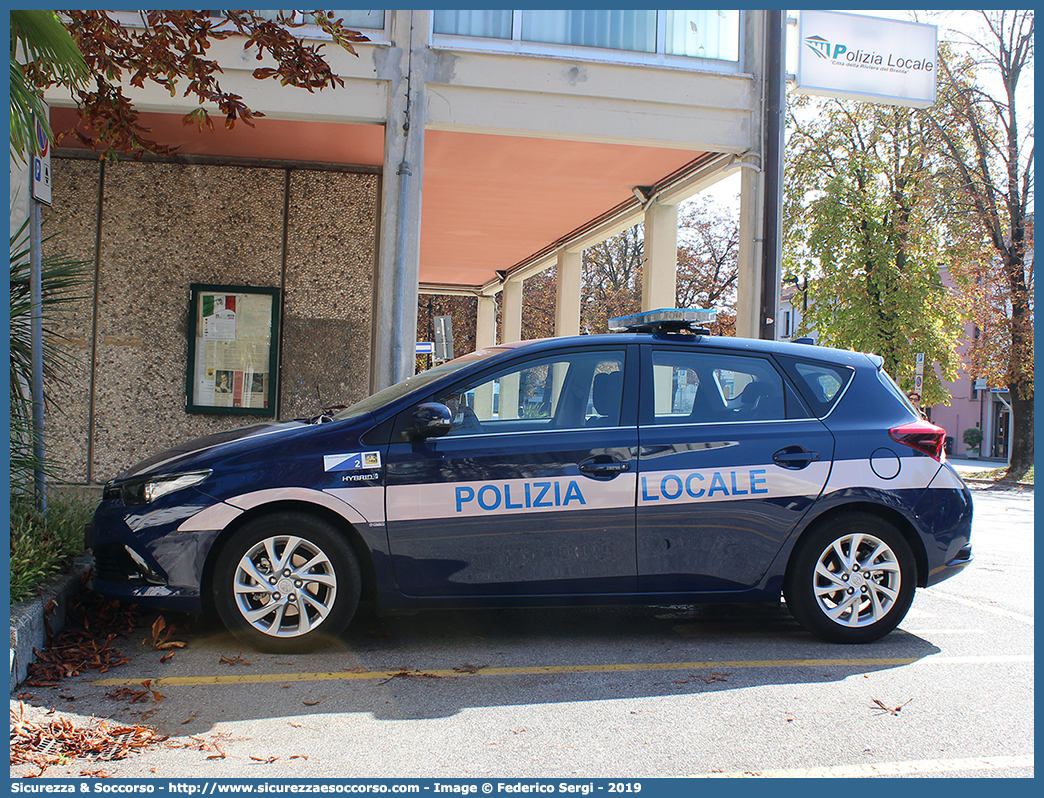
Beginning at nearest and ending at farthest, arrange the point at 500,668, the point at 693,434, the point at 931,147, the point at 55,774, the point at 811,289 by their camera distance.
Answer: the point at 55,774 < the point at 500,668 < the point at 693,434 < the point at 931,147 < the point at 811,289

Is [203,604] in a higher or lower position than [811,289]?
lower

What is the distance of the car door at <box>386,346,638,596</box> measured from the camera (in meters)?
4.62

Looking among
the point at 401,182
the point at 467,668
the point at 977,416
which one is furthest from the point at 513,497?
the point at 977,416

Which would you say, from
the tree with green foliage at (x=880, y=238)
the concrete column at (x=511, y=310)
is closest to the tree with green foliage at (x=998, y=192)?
the tree with green foliage at (x=880, y=238)

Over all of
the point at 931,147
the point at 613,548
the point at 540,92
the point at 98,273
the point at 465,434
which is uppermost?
the point at 931,147

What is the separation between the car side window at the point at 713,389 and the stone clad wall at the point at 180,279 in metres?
6.11

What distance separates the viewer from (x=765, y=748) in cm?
353

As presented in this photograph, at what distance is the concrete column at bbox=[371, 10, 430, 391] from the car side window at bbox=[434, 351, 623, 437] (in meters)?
3.90

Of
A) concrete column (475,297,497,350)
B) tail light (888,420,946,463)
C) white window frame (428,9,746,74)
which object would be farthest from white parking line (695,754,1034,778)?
concrete column (475,297,497,350)

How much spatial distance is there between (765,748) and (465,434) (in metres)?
2.09

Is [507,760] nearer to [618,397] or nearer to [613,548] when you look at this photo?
[613,548]

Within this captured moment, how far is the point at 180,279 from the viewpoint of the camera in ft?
33.8

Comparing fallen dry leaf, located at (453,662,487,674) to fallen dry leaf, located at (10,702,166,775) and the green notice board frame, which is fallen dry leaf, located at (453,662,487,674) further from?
the green notice board frame

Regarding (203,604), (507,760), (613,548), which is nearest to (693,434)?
(613,548)
